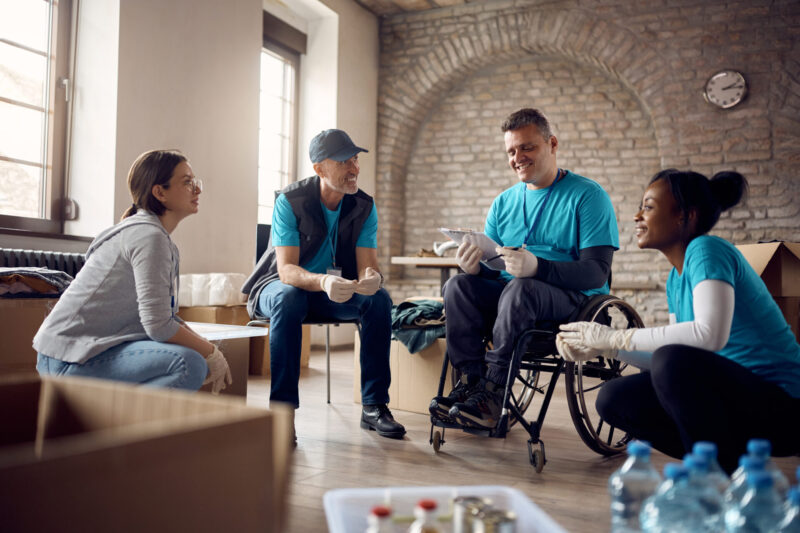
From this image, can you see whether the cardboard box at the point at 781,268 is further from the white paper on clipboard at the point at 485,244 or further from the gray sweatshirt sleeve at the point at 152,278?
the gray sweatshirt sleeve at the point at 152,278

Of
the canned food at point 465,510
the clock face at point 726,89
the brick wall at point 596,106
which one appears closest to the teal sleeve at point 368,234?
the canned food at point 465,510

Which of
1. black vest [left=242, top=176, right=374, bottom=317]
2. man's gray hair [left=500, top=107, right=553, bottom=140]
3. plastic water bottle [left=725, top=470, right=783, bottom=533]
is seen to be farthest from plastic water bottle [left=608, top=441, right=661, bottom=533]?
black vest [left=242, top=176, right=374, bottom=317]

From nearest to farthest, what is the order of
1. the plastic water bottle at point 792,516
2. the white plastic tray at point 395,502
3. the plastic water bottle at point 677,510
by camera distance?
1. the plastic water bottle at point 792,516
2. the plastic water bottle at point 677,510
3. the white plastic tray at point 395,502

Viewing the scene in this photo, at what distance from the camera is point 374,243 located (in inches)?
108

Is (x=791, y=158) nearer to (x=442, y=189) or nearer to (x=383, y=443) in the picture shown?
(x=442, y=189)

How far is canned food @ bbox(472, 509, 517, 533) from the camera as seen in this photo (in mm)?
810

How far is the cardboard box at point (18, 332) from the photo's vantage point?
7.93 feet

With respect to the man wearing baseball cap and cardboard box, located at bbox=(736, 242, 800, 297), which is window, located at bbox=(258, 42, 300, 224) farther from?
cardboard box, located at bbox=(736, 242, 800, 297)

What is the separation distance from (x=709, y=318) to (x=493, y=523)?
883 mm

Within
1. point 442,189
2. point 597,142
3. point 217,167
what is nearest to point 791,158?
point 597,142

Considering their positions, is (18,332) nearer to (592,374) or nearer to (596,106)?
(592,374)

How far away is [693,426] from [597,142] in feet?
15.4

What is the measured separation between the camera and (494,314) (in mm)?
2295

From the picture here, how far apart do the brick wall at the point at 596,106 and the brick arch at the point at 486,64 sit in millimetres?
11
